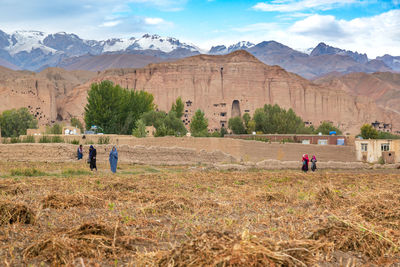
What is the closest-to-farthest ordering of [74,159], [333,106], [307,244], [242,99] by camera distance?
[307,244], [74,159], [242,99], [333,106]

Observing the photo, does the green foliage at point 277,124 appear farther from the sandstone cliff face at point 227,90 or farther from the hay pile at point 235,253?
the hay pile at point 235,253

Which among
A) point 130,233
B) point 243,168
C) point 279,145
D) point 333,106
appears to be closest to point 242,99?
point 333,106

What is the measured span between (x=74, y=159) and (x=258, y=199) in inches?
577

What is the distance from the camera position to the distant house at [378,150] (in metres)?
41.9

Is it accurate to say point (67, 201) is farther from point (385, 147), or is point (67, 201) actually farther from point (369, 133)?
point (369, 133)

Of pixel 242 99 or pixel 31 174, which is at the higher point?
pixel 242 99

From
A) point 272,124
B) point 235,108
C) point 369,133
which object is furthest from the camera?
point 235,108

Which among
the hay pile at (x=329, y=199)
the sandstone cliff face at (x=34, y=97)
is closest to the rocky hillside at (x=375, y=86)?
the sandstone cliff face at (x=34, y=97)

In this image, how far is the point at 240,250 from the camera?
13.9 feet

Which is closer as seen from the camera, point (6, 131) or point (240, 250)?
point (240, 250)

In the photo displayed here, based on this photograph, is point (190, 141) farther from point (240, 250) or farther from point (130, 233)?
point (240, 250)

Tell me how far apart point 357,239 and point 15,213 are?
494cm

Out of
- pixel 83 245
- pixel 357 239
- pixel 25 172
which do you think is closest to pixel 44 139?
pixel 25 172

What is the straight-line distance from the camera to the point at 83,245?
5285mm
